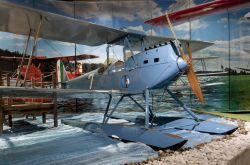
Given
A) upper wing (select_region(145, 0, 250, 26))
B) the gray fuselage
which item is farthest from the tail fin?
upper wing (select_region(145, 0, 250, 26))

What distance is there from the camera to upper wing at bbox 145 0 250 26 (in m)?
10.1

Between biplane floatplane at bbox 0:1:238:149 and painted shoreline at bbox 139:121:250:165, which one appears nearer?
painted shoreline at bbox 139:121:250:165

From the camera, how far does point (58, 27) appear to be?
5.90m

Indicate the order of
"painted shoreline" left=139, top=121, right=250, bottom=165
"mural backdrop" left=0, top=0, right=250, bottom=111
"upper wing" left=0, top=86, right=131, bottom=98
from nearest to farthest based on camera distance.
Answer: "painted shoreline" left=139, top=121, right=250, bottom=165 < "upper wing" left=0, top=86, right=131, bottom=98 < "mural backdrop" left=0, top=0, right=250, bottom=111

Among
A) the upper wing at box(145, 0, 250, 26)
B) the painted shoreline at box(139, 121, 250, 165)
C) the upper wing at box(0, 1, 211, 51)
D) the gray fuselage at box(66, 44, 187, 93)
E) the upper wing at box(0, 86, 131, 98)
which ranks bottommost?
the painted shoreline at box(139, 121, 250, 165)

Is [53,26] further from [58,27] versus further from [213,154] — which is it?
[213,154]

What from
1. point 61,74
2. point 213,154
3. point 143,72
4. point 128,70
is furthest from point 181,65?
point 61,74

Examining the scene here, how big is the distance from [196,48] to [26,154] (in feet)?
20.6

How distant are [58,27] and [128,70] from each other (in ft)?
5.90

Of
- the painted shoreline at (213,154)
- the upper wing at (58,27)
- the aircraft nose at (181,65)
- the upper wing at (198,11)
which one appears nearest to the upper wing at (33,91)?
the upper wing at (58,27)

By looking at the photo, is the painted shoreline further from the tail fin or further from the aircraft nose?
the tail fin

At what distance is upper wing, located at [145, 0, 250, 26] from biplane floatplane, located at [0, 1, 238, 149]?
3797 millimetres

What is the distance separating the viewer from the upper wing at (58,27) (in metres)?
4.99

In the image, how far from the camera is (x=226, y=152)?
4211 mm
